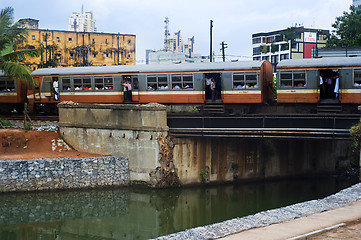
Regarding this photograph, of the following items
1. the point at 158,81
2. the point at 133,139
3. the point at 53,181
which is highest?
the point at 158,81

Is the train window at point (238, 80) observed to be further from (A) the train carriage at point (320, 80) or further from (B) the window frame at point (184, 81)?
(B) the window frame at point (184, 81)

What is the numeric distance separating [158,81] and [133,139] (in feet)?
15.5

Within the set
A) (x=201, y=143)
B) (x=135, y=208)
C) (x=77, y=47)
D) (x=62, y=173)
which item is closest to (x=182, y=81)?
(x=201, y=143)

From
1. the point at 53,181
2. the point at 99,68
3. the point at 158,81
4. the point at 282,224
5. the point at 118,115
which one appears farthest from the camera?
the point at 99,68

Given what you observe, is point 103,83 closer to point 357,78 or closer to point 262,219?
point 357,78

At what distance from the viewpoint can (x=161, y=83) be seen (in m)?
28.7

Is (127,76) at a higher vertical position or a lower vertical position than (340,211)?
higher

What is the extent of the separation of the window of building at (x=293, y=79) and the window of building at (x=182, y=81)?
18.5ft

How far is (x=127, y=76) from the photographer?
2967 cm

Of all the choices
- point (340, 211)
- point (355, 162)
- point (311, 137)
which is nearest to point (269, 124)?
point (311, 137)

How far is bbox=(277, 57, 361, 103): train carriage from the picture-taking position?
2491cm

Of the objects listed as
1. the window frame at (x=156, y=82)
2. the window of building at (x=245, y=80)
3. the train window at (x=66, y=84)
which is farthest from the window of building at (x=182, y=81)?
the train window at (x=66, y=84)

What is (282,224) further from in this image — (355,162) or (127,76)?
(127,76)

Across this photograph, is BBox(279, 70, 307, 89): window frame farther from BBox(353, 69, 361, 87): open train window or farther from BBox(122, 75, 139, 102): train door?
BBox(122, 75, 139, 102): train door
